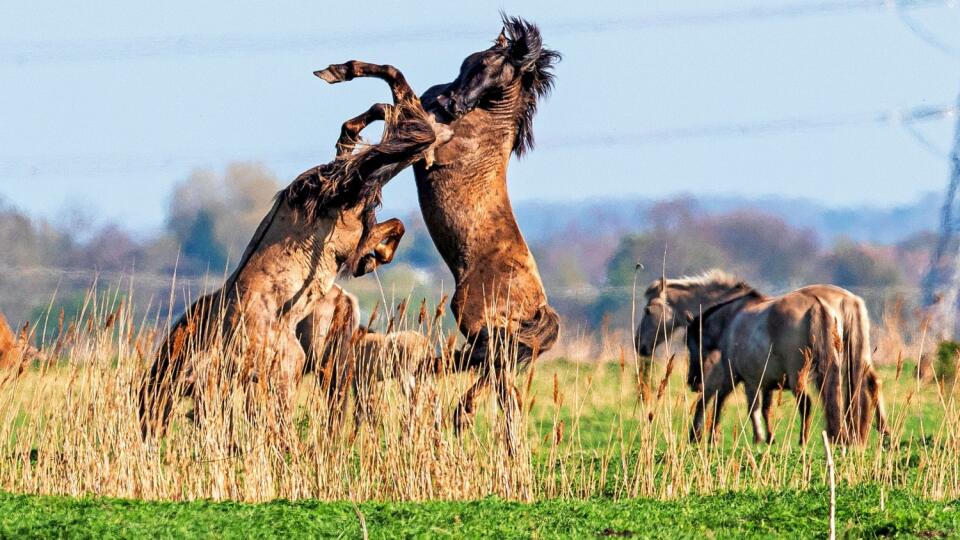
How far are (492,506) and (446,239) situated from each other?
2.48 meters

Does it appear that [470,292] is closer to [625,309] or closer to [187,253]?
[187,253]

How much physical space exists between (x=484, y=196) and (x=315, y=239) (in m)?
1.08

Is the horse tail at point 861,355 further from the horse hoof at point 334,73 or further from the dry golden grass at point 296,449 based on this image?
the horse hoof at point 334,73

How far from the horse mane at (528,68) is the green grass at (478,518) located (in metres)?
2.86

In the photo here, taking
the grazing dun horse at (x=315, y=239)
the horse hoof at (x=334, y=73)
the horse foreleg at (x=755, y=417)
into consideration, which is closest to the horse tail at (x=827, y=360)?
the horse foreleg at (x=755, y=417)

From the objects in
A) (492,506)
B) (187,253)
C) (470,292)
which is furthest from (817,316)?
(187,253)

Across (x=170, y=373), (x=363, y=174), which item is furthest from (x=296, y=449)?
(x=363, y=174)

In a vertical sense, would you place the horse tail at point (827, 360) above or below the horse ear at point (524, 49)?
below

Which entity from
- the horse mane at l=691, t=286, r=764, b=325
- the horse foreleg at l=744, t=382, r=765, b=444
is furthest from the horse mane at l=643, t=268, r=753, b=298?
the horse foreleg at l=744, t=382, r=765, b=444

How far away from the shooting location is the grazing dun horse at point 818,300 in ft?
40.6

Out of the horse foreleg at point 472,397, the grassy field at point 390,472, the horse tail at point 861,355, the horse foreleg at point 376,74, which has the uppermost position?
the horse foreleg at point 376,74

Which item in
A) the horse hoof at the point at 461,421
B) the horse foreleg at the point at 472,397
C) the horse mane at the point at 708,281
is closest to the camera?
the horse hoof at the point at 461,421

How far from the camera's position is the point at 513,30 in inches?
364

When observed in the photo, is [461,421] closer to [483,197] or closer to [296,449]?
[296,449]
